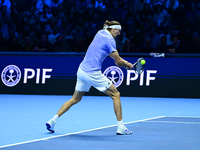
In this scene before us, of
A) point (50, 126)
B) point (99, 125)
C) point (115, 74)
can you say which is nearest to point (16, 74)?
point (115, 74)

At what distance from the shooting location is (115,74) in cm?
1227

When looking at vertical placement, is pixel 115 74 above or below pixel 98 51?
below

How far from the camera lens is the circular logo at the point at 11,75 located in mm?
12680

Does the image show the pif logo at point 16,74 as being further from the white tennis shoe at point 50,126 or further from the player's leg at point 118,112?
the player's leg at point 118,112

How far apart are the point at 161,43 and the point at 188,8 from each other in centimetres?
184

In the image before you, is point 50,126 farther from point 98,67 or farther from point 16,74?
point 16,74

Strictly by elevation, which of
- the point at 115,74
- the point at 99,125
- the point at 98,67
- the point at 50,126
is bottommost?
the point at 99,125

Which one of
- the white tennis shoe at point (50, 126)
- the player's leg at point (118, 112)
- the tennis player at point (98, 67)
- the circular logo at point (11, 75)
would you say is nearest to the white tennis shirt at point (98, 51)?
the tennis player at point (98, 67)

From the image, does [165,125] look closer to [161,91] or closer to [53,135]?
[53,135]

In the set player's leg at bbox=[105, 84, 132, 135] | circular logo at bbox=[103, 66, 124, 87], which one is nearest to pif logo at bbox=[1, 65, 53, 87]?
circular logo at bbox=[103, 66, 124, 87]

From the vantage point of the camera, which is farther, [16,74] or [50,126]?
[16,74]

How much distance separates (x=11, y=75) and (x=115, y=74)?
3.30 m

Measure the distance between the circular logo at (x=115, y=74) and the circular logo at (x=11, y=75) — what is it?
9.11 ft

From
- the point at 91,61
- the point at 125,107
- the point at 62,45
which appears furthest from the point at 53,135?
the point at 62,45
